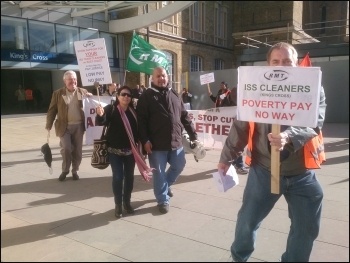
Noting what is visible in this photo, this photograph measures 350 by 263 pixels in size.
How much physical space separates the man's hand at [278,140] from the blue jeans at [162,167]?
6.73ft

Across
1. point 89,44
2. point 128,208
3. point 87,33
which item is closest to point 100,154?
point 128,208

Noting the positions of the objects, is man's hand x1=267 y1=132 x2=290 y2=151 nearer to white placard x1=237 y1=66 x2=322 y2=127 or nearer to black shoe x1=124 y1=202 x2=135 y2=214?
white placard x1=237 y1=66 x2=322 y2=127

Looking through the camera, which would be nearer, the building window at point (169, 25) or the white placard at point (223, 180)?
the white placard at point (223, 180)

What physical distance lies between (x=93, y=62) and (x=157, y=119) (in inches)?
56.3

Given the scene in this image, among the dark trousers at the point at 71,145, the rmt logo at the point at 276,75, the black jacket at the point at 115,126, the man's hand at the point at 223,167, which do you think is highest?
the rmt logo at the point at 276,75

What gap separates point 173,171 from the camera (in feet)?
14.4

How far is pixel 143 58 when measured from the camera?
7094 mm

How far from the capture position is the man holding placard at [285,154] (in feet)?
7.36

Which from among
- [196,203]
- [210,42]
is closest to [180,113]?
[196,203]

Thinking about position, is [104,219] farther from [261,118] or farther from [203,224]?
[261,118]

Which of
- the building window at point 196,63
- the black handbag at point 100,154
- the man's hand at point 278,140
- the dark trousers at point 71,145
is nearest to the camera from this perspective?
the man's hand at point 278,140

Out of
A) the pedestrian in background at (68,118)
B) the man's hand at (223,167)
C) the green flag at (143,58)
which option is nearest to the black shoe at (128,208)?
the man's hand at (223,167)

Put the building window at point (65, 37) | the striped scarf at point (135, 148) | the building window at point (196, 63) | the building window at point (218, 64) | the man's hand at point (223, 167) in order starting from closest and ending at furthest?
the man's hand at point (223, 167)
the striped scarf at point (135, 148)
the building window at point (65, 37)
the building window at point (196, 63)
the building window at point (218, 64)

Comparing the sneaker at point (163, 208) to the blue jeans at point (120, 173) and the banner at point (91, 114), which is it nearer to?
the blue jeans at point (120, 173)
